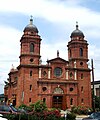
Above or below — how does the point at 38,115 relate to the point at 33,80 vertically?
below

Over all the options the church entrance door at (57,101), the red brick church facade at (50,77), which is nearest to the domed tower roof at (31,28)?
the red brick church facade at (50,77)

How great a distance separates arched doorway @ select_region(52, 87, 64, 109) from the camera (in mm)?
64688

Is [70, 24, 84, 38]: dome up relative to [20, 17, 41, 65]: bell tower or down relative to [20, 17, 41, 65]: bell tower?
up

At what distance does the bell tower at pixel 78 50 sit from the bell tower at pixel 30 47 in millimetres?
9450

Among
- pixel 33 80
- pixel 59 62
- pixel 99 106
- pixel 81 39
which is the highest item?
pixel 81 39

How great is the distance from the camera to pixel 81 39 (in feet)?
232

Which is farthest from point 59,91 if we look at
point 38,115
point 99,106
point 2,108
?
point 38,115

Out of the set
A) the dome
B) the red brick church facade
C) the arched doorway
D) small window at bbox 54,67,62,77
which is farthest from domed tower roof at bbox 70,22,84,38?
the arched doorway

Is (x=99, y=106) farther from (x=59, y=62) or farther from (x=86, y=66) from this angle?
(x=59, y=62)

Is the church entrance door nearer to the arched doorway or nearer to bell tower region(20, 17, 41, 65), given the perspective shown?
the arched doorway

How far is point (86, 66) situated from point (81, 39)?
7123 mm

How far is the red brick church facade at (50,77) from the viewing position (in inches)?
2484

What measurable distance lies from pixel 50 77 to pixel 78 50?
10.7 meters

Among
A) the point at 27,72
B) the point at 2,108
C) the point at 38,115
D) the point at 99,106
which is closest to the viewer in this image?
the point at 38,115
